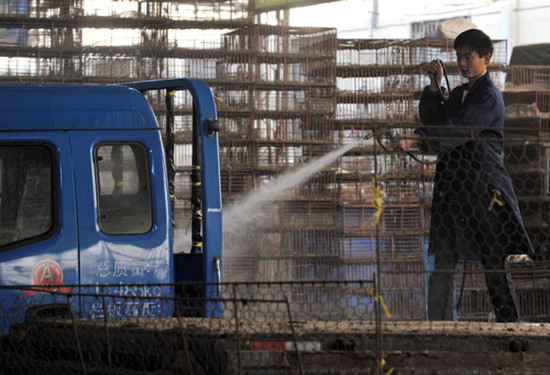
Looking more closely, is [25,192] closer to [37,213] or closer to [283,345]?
[37,213]

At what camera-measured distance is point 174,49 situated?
10.9 m

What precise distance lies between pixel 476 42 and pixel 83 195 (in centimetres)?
199

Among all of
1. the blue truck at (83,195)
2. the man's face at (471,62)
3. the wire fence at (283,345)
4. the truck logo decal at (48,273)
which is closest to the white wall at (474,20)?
the man's face at (471,62)

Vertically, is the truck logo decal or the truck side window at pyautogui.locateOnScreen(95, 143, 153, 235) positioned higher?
the truck side window at pyautogui.locateOnScreen(95, 143, 153, 235)

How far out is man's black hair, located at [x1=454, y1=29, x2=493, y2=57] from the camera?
370 centimetres

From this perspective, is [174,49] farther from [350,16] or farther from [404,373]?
[350,16]

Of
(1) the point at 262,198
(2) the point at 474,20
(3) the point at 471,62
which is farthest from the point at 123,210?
(2) the point at 474,20

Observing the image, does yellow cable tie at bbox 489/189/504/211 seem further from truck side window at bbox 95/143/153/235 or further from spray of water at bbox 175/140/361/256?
spray of water at bbox 175/140/361/256

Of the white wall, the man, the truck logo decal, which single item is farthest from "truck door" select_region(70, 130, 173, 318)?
the white wall

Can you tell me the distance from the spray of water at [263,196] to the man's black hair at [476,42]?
24.1ft

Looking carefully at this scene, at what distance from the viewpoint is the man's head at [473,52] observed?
3711 millimetres

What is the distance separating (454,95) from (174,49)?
24.3 ft

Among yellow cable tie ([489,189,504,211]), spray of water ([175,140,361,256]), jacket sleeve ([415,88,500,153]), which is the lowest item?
spray of water ([175,140,361,256])

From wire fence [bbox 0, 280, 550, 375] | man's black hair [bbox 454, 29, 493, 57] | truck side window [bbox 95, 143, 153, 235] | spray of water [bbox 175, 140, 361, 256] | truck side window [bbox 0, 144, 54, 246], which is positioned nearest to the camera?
wire fence [bbox 0, 280, 550, 375]
